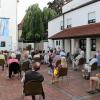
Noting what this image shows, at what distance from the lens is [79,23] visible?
30594 mm

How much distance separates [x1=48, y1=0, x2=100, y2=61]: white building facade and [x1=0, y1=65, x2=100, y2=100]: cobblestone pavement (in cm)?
775

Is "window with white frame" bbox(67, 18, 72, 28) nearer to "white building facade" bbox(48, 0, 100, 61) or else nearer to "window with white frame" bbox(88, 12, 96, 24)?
"white building facade" bbox(48, 0, 100, 61)

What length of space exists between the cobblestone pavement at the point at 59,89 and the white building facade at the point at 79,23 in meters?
7.75

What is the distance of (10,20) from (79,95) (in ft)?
103

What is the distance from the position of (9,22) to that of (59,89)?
29744 millimetres

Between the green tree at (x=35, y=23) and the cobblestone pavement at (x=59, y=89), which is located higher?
the green tree at (x=35, y=23)

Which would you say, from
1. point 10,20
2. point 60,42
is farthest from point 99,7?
point 10,20

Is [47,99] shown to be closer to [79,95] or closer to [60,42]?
[79,95]

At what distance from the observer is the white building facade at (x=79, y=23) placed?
27047 millimetres

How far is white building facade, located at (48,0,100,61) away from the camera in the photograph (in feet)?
88.7

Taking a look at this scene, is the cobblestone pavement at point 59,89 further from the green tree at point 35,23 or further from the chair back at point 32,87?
the green tree at point 35,23

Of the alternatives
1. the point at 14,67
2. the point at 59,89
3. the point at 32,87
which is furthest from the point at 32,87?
the point at 14,67

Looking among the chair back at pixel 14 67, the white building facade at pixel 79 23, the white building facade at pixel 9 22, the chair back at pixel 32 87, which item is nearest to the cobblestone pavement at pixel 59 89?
the chair back at pixel 14 67

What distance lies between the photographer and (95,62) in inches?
722
